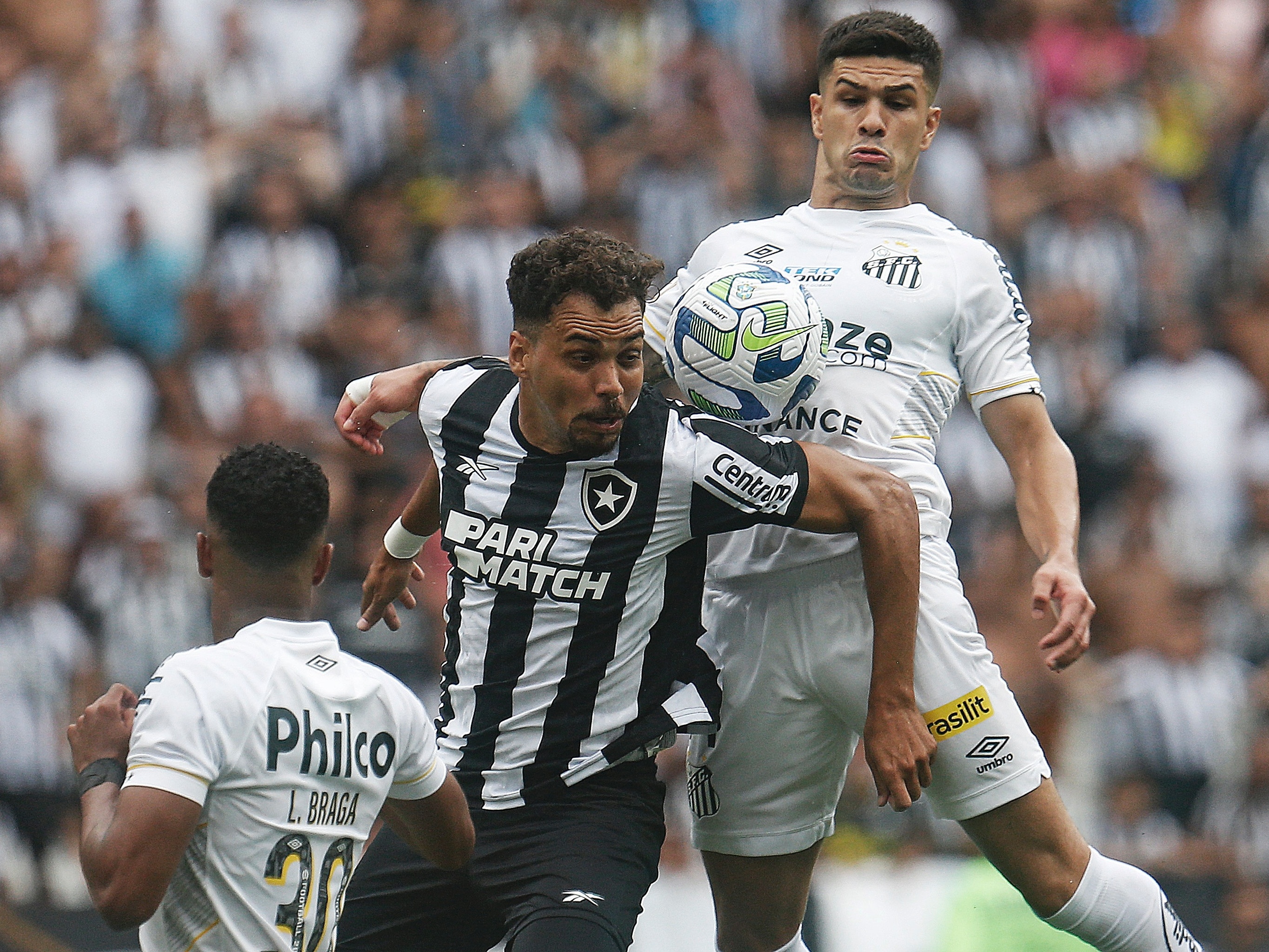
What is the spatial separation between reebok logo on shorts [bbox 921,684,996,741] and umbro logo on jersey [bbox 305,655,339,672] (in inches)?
62.7

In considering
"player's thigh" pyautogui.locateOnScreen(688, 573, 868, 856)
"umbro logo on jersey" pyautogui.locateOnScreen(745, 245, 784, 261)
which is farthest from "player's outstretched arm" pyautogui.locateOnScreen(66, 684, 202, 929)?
"umbro logo on jersey" pyautogui.locateOnScreen(745, 245, 784, 261)

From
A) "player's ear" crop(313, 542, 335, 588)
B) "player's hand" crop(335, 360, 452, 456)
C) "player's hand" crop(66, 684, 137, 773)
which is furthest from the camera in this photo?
"player's hand" crop(335, 360, 452, 456)

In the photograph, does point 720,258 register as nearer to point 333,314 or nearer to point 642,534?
point 642,534

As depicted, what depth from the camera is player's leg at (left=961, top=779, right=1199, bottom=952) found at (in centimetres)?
457

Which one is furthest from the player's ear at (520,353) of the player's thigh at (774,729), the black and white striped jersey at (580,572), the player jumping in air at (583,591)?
the player's thigh at (774,729)

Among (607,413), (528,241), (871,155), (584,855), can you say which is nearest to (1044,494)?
(871,155)

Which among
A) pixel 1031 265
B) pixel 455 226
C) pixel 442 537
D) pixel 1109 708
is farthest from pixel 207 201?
pixel 442 537

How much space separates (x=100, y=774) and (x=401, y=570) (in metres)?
1.60

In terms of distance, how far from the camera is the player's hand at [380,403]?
A: 475 cm

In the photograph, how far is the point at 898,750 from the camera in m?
4.27

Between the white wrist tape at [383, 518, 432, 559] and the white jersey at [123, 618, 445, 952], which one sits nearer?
the white jersey at [123, 618, 445, 952]

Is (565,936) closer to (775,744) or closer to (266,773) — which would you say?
(266,773)

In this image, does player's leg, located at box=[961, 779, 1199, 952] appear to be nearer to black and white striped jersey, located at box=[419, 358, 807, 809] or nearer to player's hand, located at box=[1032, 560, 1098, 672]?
player's hand, located at box=[1032, 560, 1098, 672]

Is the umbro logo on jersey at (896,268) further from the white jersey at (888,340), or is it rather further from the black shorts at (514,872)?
the black shorts at (514,872)
